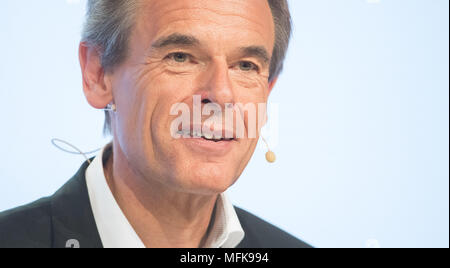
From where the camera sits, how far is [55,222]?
1.53 m

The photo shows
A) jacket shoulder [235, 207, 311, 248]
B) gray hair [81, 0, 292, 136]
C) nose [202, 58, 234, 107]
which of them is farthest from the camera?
jacket shoulder [235, 207, 311, 248]

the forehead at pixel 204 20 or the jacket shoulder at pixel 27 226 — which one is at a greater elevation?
the forehead at pixel 204 20

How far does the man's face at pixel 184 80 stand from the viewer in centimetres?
147

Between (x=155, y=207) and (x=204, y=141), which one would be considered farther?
(x=155, y=207)

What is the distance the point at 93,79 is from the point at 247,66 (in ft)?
1.63

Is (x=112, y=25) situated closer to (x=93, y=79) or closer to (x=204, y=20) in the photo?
(x=93, y=79)

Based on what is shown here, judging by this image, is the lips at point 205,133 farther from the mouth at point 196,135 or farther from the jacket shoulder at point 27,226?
the jacket shoulder at point 27,226

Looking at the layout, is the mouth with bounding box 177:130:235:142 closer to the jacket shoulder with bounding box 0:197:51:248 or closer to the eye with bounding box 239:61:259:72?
the eye with bounding box 239:61:259:72

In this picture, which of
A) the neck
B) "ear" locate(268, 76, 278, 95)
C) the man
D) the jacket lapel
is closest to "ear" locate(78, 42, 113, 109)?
the man

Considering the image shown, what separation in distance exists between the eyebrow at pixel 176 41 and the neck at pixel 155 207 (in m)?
0.38

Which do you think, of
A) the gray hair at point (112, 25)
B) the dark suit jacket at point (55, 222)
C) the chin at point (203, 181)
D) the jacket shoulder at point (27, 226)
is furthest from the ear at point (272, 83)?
the jacket shoulder at point (27, 226)

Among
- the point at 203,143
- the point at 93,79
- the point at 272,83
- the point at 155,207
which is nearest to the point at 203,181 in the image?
the point at 203,143

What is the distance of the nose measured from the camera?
145cm
